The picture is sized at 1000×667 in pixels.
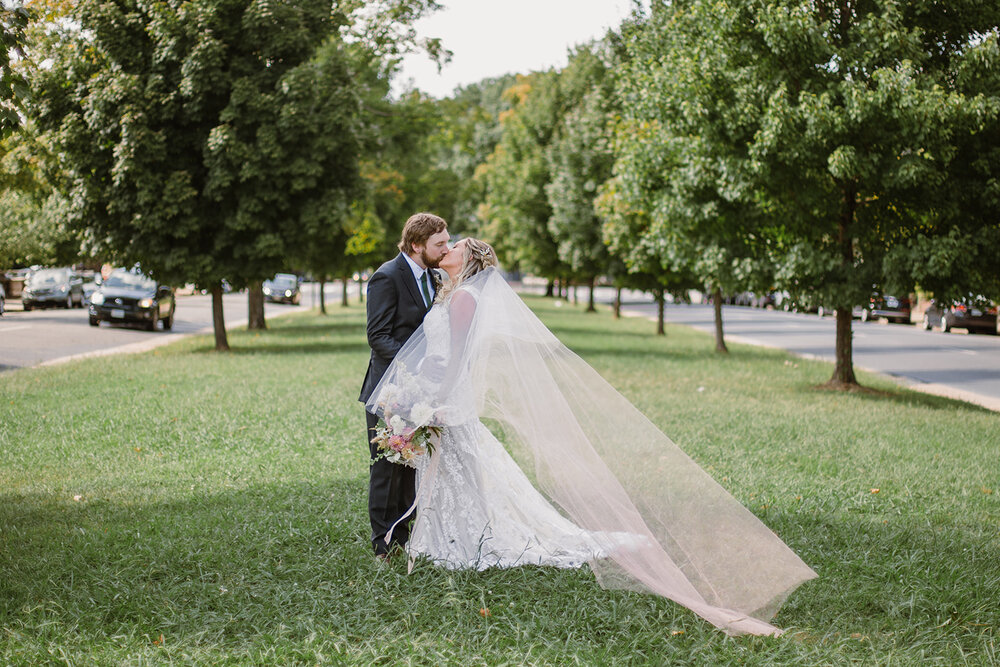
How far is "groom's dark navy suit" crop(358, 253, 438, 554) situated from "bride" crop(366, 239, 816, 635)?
179 millimetres

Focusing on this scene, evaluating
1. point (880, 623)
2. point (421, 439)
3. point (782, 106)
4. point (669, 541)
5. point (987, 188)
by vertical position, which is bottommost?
point (880, 623)

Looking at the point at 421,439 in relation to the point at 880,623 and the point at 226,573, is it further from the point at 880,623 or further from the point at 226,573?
the point at 880,623

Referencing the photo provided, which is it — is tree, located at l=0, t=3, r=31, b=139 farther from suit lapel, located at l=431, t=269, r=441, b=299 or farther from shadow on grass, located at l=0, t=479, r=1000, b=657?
suit lapel, located at l=431, t=269, r=441, b=299

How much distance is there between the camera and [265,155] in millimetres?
17531

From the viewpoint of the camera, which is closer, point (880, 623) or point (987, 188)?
point (880, 623)

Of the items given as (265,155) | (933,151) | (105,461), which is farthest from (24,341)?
(933,151)

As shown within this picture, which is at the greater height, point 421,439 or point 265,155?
A: point 265,155

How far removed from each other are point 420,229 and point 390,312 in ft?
1.74

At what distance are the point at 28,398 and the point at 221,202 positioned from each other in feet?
27.6

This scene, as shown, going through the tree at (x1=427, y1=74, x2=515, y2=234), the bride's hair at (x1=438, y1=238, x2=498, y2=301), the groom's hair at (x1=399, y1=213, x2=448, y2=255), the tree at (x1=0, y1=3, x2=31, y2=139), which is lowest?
the bride's hair at (x1=438, y1=238, x2=498, y2=301)

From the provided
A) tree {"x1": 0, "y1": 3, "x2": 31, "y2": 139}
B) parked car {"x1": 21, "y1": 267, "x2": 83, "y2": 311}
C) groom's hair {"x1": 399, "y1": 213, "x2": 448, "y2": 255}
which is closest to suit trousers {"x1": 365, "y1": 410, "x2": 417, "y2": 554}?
groom's hair {"x1": 399, "y1": 213, "x2": 448, "y2": 255}

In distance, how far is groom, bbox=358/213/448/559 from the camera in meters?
4.96

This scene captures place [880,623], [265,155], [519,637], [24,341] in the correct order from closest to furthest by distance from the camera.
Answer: [519,637], [880,623], [265,155], [24,341]

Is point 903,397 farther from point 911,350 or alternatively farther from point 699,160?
point 911,350
